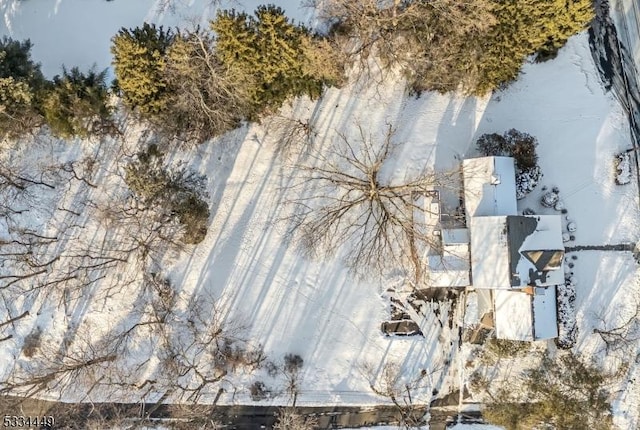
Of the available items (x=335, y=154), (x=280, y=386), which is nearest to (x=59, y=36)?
(x=335, y=154)

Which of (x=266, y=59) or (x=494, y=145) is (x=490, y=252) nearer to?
(x=494, y=145)

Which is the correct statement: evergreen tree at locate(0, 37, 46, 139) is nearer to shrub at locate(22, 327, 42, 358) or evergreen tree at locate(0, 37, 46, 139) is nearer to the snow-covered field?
the snow-covered field

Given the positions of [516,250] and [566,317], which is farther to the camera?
[566,317]

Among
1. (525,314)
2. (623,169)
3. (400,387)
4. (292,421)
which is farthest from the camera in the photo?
(400,387)

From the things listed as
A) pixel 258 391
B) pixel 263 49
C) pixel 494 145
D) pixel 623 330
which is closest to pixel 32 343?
pixel 258 391

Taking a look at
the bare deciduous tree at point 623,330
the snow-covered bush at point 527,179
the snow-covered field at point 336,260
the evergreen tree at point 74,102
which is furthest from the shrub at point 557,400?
the evergreen tree at point 74,102

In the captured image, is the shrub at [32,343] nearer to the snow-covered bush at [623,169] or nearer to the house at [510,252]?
the house at [510,252]
